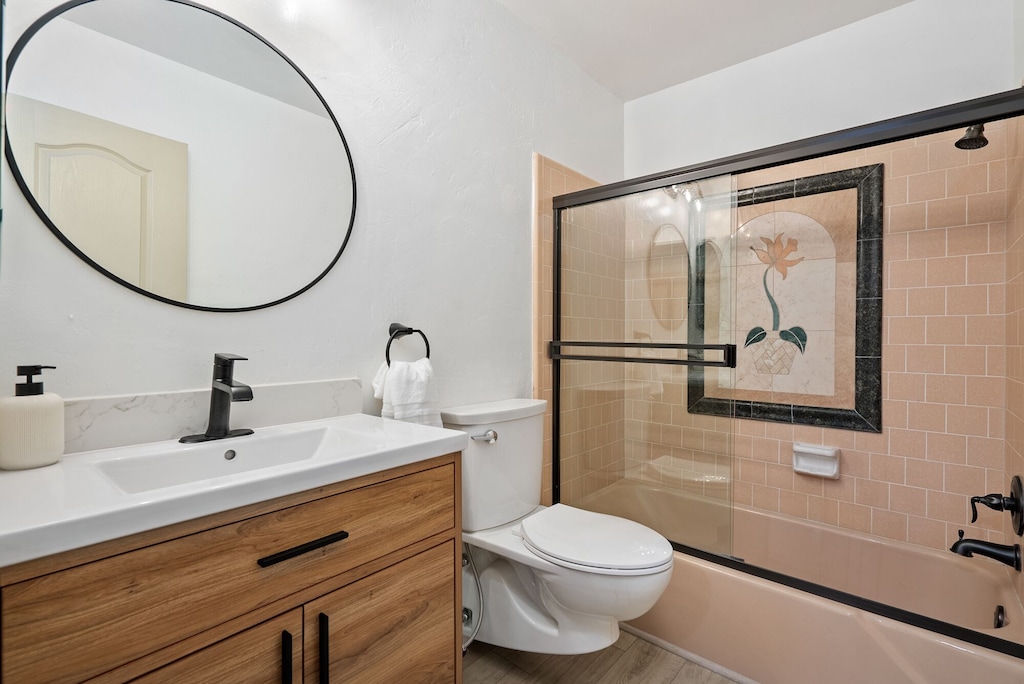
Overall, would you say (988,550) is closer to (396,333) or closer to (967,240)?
(967,240)

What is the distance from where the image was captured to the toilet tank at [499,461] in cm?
162

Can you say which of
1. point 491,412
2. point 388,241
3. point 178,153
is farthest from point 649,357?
point 178,153

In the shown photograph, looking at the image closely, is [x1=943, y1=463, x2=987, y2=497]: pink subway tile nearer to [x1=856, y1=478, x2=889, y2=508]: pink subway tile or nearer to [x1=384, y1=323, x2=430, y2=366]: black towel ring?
[x1=856, y1=478, x2=889, y2=508]: pink subway tile

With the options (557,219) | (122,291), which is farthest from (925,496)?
(122,291)

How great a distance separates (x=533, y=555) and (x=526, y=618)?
0.29 metres

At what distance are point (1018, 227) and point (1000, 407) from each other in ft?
2.18

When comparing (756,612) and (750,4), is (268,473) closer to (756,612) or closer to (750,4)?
(756,612)

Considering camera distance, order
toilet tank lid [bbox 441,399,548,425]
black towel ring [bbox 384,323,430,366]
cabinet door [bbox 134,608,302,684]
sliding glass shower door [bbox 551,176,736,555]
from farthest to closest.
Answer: sliding glass shower door [bbox 551,176,736,555], toilet tank lid [bbox 441,399,548,425], black towel ring [bbox 384,323,430,366], cabinet door [bbox 134,608,302,684]

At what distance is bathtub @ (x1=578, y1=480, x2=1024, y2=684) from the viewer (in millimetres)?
1384

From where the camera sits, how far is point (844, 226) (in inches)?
84.4

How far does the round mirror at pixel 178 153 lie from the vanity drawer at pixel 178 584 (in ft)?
2.06

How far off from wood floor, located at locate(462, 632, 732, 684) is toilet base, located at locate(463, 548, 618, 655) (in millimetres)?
121

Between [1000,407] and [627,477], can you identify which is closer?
[1000,407]

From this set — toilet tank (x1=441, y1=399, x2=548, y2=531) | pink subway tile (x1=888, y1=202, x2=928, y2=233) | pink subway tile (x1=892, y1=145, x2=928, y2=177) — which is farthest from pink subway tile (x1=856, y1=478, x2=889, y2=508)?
toilet tank (x1=441, y1=399, x2=548, y2=531)
